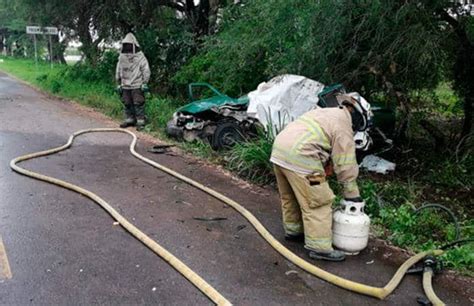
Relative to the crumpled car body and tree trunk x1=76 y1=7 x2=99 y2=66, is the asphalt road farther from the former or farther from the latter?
tree trunk x1=76 y1=7 x2=99 y2=66

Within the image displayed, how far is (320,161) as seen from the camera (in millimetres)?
3863

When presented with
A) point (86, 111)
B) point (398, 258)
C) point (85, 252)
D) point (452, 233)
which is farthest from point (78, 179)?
point (86, 111)

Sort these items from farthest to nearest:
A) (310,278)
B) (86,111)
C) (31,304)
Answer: (86,111) → (310,278) → (31,304)

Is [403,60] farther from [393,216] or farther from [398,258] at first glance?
[398,258]

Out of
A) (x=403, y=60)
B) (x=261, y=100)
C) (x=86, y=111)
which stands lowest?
(x=86, y=111)

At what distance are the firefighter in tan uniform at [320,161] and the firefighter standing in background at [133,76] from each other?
591cm

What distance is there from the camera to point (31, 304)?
10.1 feet

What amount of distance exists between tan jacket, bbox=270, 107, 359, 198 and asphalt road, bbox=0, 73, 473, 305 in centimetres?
76

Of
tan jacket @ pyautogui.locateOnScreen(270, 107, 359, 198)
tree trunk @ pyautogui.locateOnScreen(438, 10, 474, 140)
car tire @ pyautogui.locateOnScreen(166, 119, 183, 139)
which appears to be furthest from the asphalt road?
tree trunk @ pyautogui.locateOnScreen(438, 10, 474, 140)

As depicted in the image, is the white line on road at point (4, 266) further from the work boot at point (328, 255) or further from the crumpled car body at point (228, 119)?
the crumpled car body at point (228, 119)

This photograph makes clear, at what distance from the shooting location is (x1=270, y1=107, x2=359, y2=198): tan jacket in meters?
3.77

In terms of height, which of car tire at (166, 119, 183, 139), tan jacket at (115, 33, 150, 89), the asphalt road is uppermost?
tan jacket at (115, 33, 150, 89)

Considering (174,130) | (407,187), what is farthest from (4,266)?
(407,187)

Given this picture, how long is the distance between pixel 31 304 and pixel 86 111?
9.07 m
